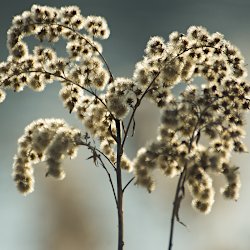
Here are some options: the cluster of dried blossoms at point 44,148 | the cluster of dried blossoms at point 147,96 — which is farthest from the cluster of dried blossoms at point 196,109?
the cluster of dried blossoms at point 44,148

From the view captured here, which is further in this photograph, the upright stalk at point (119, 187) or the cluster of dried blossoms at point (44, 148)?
the upright stalk at point (119, 187)

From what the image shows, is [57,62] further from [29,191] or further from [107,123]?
[29,191]

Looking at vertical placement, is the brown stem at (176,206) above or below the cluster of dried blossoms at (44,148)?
below

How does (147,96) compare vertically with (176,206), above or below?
above

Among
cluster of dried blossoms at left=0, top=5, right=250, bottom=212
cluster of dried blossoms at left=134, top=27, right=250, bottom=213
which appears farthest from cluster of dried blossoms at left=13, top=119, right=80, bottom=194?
cluster of dried blossoms at left=134, top=27, right=250, bottom=213

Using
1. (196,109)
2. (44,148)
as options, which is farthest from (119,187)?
(196,109)

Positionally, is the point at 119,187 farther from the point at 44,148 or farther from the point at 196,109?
the point at 196,109

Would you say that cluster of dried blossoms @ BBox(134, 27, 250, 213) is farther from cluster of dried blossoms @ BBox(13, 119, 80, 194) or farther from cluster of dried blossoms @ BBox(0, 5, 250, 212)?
cluster of dried blossoms @ BBox(13, 119, 80, 194)

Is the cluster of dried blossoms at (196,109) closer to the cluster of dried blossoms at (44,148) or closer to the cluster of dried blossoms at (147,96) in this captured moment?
the cluster of dried blossoms at (147,96)
